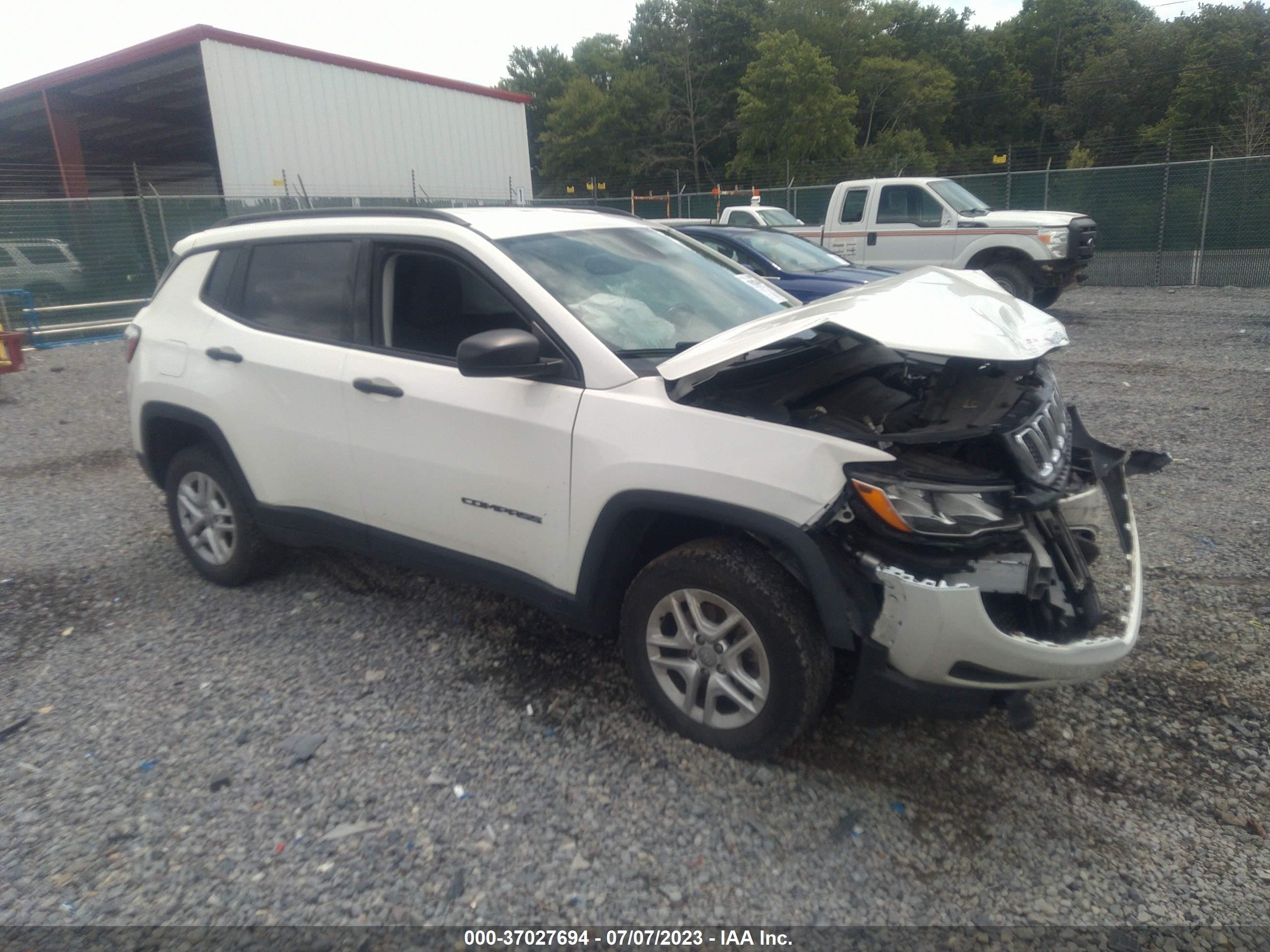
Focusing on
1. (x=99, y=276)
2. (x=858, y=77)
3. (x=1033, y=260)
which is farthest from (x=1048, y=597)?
(x=858, y=77)

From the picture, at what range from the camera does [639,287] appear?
3.66 metres

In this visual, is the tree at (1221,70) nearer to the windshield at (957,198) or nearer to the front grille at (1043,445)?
the windshield at (957,198)

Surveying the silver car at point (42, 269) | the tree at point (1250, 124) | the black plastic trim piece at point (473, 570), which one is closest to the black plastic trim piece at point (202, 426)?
the black plastic trim piece at point (473, 570)

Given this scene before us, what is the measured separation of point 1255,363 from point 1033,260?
401 centimetres

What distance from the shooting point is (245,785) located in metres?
2.99

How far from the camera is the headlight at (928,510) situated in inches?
99.0

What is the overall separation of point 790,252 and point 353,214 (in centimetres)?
747

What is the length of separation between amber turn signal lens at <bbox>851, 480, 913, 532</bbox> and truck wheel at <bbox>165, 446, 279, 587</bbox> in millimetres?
3031

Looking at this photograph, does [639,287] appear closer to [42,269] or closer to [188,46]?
[42,269]

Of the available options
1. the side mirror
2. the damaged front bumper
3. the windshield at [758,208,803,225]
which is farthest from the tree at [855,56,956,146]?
the damaged front bumper

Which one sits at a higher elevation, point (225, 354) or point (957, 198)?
point (957, 198)

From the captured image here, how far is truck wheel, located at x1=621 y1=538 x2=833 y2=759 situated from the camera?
2750mm

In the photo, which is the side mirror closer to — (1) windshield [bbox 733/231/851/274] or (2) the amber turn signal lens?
(2) the amber turn signal lens

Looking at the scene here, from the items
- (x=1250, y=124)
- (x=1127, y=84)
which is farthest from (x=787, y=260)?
(x=1127, y=84)
